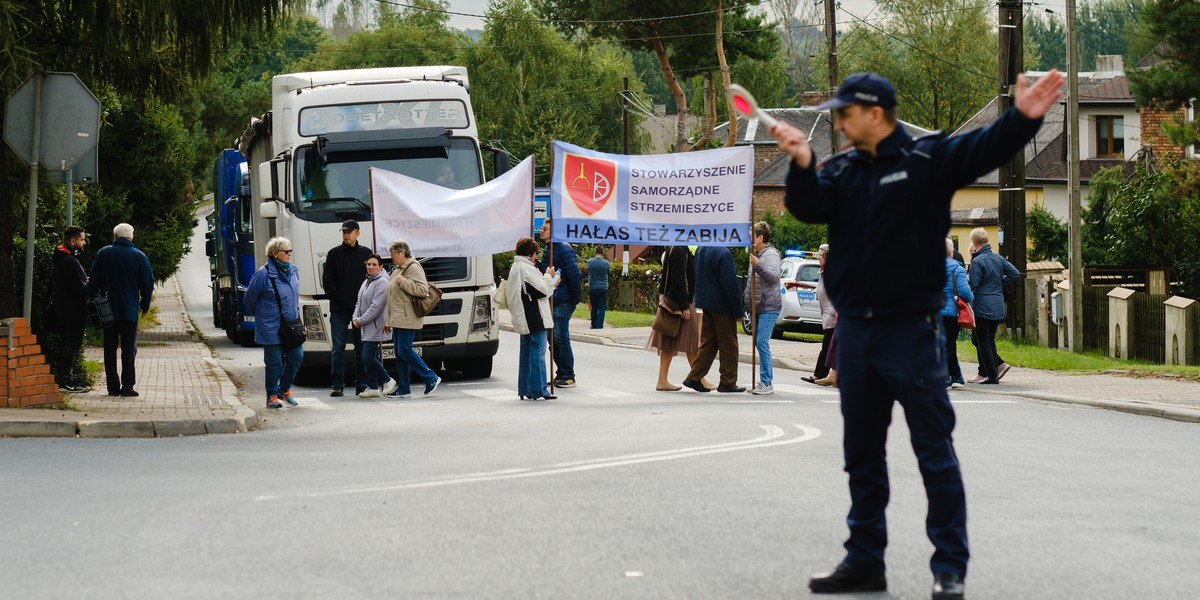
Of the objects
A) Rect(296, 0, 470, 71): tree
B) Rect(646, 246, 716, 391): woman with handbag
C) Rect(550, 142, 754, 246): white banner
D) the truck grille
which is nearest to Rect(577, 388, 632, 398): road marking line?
Rect(646, 246, 716, 391): woman with handbag

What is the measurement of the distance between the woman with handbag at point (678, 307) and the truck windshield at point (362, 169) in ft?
10.3

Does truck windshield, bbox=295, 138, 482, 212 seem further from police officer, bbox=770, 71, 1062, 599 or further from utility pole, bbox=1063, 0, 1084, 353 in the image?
police officer, bbox=770, 71, 1062, 599

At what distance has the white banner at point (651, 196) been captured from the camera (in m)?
15.6

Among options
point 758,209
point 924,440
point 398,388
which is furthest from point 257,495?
point 758,209

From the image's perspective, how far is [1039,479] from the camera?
8648mm

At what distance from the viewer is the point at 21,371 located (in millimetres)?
12281

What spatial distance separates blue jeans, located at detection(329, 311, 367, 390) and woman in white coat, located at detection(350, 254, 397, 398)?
12 centimetres

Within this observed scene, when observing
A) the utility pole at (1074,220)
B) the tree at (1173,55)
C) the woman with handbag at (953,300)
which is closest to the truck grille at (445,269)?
the woman with handbag at (953,300)

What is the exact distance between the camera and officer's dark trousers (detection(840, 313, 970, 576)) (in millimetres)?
5254

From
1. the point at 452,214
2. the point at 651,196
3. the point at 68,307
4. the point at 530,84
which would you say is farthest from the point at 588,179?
the point at 530,84

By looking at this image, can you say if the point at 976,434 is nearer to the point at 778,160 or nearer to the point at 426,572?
the point at 426,572

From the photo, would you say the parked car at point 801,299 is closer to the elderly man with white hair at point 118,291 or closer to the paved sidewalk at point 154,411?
the paved sidewalk at point 154,411

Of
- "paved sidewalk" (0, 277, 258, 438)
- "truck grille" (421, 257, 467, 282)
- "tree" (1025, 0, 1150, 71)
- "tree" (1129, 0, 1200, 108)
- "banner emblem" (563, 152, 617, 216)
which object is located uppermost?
"tree" (1025, 0, 1150, 71)

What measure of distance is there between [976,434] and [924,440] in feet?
20.8
